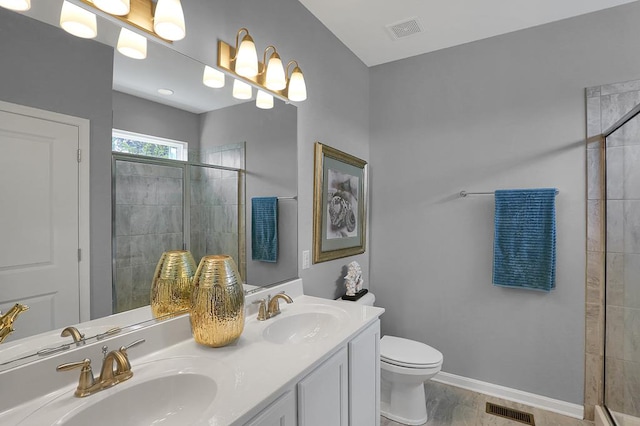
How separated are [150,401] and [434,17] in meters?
2.51

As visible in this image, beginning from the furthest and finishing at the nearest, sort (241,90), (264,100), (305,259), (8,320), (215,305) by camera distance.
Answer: (305,259), (264,100), (241,90), (215,305), (8,320)

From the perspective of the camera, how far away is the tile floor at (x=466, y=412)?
2035 mm

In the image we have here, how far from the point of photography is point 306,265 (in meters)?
2.06

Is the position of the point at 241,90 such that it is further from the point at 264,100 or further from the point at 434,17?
the point at 434,17

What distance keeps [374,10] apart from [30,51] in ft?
6.03

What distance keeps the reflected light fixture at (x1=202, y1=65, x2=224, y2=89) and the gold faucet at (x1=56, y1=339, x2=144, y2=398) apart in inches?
44.2

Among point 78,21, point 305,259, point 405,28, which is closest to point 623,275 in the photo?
point 305,259

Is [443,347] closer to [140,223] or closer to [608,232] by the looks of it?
[608,232]

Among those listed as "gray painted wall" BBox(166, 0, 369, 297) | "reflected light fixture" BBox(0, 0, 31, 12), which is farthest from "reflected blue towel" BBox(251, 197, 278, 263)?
"reflected light fixture" BBox(0, 0, 31, 12)

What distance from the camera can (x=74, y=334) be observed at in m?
0.98

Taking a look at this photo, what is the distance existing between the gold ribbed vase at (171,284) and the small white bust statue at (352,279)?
1.32 metres

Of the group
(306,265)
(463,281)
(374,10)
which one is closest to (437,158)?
(463,281)

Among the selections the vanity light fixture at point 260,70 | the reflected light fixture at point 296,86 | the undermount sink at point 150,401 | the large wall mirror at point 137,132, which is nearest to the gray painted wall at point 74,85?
the large wall mirror at point 137,132

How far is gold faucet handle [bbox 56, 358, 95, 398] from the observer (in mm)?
876
